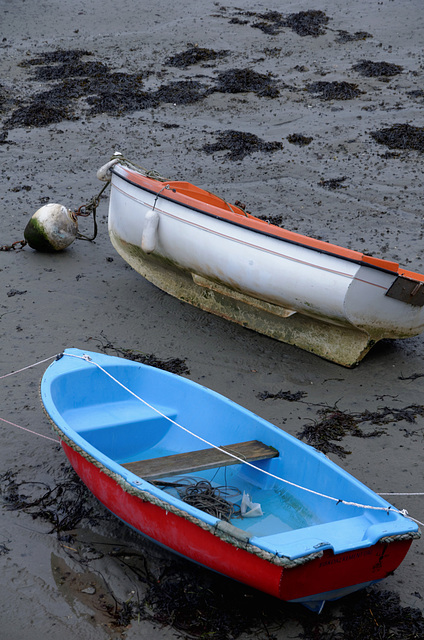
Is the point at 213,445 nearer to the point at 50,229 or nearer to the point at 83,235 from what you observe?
the point at 50,229

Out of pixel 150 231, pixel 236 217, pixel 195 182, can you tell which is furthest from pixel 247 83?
pixel 236 217

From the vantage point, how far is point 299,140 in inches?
391

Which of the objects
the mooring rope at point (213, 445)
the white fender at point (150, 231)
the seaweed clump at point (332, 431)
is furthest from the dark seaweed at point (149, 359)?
the seaweed clump at point (332, 431)

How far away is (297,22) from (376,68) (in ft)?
9.60

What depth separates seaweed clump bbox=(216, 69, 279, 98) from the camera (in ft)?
37.7

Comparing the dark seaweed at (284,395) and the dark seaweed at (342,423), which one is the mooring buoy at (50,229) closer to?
the dark seaweed at (284,395)

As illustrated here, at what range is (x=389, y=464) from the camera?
14.6 ft

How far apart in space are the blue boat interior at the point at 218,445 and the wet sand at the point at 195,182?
42 centimetres

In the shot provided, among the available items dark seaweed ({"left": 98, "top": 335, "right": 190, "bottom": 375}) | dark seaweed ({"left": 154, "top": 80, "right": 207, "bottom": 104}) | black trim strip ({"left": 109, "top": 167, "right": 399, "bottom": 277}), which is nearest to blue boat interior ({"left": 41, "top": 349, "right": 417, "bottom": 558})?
dark seaweed ({"left": 98, "top": 335, "right": 190, "bottom": 375})

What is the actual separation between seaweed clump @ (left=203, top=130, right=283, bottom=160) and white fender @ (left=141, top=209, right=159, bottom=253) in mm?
3838

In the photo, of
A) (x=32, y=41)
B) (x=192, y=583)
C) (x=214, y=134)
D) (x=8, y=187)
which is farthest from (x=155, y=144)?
(x=192, y=583)

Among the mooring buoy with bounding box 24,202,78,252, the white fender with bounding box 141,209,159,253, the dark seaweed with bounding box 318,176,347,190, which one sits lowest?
the mooring buoy with bounding box 24,202,78,252

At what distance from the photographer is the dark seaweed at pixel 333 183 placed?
346 inches

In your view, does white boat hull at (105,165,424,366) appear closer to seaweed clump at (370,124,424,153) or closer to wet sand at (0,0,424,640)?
wet sand at (0,0,424,640)
